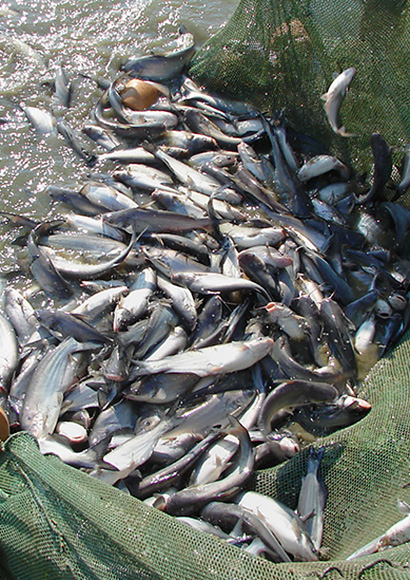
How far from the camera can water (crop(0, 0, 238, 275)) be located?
6.00m

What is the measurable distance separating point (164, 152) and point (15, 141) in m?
2.09

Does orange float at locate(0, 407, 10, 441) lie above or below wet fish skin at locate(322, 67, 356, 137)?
below

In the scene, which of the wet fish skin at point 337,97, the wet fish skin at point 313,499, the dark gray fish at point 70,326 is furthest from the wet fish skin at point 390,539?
the wet fish skin at point 337,97

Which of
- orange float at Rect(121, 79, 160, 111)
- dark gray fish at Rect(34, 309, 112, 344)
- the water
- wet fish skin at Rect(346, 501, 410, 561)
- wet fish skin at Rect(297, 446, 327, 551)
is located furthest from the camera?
orange float at Rect(121, 79, 160, 111)

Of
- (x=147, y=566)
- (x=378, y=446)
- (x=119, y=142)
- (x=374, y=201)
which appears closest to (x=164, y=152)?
(x=119, y=142)

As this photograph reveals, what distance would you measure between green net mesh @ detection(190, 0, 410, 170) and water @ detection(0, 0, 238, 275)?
180 cm

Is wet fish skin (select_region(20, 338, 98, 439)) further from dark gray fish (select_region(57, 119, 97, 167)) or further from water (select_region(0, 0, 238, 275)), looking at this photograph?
dark gray fish (select_region(57, 119, 97, 167))

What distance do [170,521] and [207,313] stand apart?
2007 mm

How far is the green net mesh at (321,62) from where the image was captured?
5.45 m

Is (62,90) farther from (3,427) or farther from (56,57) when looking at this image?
(3,427)

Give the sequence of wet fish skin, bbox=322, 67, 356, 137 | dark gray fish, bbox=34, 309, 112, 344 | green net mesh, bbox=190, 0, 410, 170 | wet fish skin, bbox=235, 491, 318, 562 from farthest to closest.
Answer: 1. wet fish skin, bbox=322, 67, 356, 137
2. green net mesh, bbox=190, 0, 410, 170
3. dark gray fish, bbox=34, 309, 112, 344
4. wet fish skin, bbox=235, 491, 318, 562

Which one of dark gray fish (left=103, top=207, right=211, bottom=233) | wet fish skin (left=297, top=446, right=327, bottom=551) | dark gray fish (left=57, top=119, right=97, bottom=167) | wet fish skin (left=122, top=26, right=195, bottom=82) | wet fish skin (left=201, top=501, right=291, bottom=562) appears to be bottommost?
wet fish skin (left=297, top=446, right=327, bottom=551)

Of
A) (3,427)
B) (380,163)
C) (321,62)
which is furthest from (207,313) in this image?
(321,62)

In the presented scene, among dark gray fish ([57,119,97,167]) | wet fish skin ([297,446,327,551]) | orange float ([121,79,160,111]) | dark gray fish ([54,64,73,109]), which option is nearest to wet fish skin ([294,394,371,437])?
wet fish skin ([297,446,327,551])
